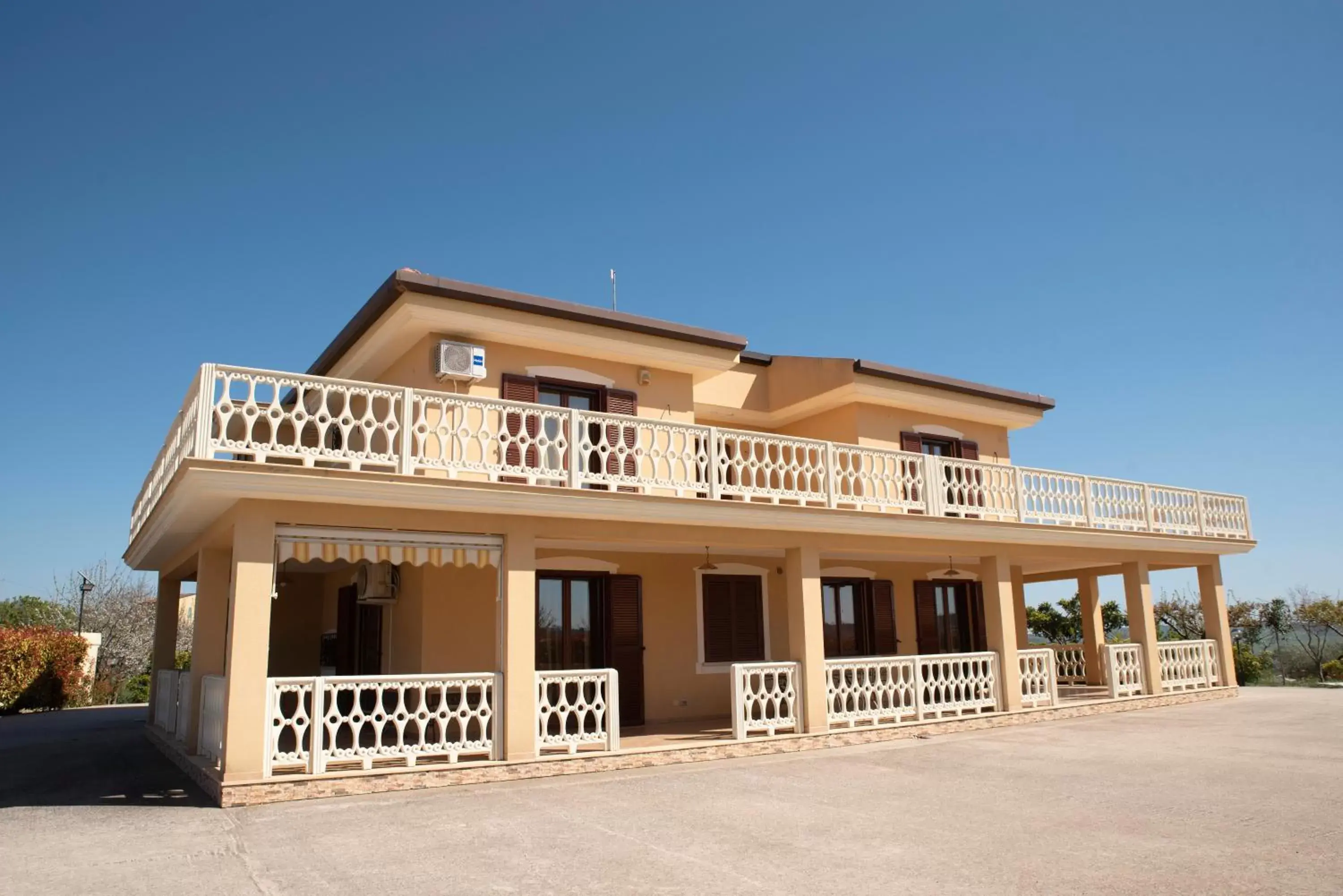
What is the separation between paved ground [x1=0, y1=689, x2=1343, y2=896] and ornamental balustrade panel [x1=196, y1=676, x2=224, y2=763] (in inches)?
19.9

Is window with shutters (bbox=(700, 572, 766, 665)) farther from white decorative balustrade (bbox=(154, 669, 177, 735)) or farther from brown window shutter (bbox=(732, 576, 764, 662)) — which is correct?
white decorative balustrade (bbox=(154, 669, 177, 735))

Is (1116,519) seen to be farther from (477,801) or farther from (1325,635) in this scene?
(1325,635)

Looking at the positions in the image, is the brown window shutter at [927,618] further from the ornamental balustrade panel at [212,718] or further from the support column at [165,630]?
the support column at [165,630]

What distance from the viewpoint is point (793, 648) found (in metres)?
13.4

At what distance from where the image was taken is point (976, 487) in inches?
612

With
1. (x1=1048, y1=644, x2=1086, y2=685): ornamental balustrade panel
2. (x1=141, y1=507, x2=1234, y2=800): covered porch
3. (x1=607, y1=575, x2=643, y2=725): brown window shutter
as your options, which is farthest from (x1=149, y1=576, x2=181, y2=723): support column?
(x1=1048, y1=644, x2=1086, y2=685): ornamental balustrade panel

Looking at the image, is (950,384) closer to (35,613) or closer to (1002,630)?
(1002,630)

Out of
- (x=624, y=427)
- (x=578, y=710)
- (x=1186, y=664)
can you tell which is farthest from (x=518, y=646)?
(x=1186, y=664)

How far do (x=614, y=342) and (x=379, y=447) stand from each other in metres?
3.83

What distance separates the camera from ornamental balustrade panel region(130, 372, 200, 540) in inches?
387

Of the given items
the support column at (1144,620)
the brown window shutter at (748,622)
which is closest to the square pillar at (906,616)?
the brown window shutter at (748,622)

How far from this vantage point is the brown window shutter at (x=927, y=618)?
1880 centimetres

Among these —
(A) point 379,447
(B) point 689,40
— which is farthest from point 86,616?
(B) point 689,40

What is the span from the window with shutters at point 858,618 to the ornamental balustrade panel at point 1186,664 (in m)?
5.29
